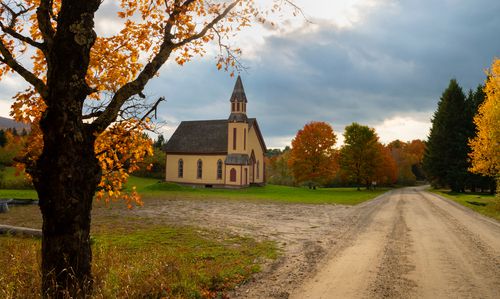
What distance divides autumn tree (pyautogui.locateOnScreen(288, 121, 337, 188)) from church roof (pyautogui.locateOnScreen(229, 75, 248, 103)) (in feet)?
38.9

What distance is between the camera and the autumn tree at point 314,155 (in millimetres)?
54938

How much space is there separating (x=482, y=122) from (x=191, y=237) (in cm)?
2454

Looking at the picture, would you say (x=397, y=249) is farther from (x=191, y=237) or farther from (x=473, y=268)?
(x=191, y=237)

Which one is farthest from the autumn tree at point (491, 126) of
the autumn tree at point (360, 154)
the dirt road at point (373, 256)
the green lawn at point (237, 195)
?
the autumn tree at point (360, 154)

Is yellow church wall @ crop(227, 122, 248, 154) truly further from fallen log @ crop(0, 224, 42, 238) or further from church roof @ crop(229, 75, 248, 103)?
fallen log @ crop(0, 224, 42, 238)

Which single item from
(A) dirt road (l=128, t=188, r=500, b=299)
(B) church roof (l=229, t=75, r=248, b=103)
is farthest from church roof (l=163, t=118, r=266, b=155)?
(A) dirt road (l=128, t=188, r=500, b=299)

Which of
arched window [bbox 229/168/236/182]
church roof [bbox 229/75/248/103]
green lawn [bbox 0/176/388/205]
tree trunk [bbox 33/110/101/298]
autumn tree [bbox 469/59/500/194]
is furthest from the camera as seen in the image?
church roof [bbox 229/75/248/103]

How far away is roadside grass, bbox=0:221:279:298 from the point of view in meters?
6.07

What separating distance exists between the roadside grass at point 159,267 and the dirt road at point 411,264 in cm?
179

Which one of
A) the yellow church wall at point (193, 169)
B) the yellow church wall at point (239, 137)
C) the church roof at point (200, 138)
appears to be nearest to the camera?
the yellow church wall at point (239, 137)

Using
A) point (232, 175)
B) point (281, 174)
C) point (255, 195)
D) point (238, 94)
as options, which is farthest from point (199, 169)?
point (281, 174)

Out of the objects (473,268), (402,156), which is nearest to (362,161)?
(402,156)

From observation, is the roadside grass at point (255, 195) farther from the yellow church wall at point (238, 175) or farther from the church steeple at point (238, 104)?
the church steeple at point (238, 104)

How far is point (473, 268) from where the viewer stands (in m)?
8.83
